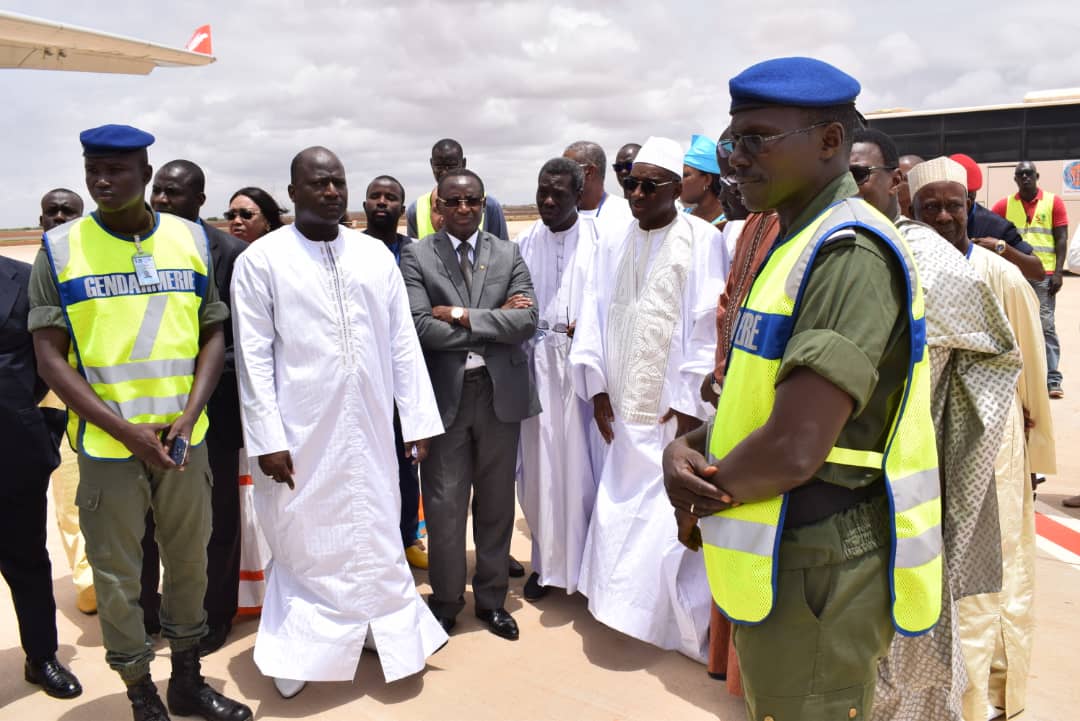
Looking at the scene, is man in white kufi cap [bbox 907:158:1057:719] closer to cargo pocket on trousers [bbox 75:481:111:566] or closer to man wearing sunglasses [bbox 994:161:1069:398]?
cargo pocket on trousers [bbox 75:481:111:566]

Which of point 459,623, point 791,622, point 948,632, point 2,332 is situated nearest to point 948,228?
point 948,632

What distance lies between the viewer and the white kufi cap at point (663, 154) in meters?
3.96

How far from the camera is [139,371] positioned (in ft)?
10.3

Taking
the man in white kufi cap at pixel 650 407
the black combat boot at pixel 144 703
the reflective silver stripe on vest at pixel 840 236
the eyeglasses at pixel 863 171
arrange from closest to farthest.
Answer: the reflective silver stripe on vest at pixel 840 236, the eyeglasses at pixel 863 171, the black combat boot at pixel 144 703, the man in white kufi cap at pixel 650 407

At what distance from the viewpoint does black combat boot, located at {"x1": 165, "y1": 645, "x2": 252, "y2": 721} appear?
332 centimetres

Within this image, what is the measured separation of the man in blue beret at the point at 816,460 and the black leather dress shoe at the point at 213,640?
3114 mm

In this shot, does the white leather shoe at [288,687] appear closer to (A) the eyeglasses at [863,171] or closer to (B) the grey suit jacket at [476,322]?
(B) the grey suit jacket at [476,322]

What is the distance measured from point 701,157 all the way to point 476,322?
2051 millimetres

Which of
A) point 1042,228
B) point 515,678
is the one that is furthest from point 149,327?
point 1042,228

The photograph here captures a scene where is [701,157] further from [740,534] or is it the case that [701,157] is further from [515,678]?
[740,534]

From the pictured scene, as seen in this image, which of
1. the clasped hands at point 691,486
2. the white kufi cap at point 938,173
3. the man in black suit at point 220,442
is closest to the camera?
the clasped hands at point 691,486

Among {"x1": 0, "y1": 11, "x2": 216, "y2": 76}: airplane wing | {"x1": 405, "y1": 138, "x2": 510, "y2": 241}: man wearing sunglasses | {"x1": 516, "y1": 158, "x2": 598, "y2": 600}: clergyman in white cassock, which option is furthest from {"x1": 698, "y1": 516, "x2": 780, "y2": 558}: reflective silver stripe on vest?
{"x1": 0, "y1": 11, "x2": 216, "y2": 76}: airplane wing

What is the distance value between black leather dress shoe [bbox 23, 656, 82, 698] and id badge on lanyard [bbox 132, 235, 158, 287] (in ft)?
5.75

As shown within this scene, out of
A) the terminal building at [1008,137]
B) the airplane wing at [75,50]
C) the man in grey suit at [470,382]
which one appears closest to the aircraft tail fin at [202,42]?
the airplane wing at [75,50]
